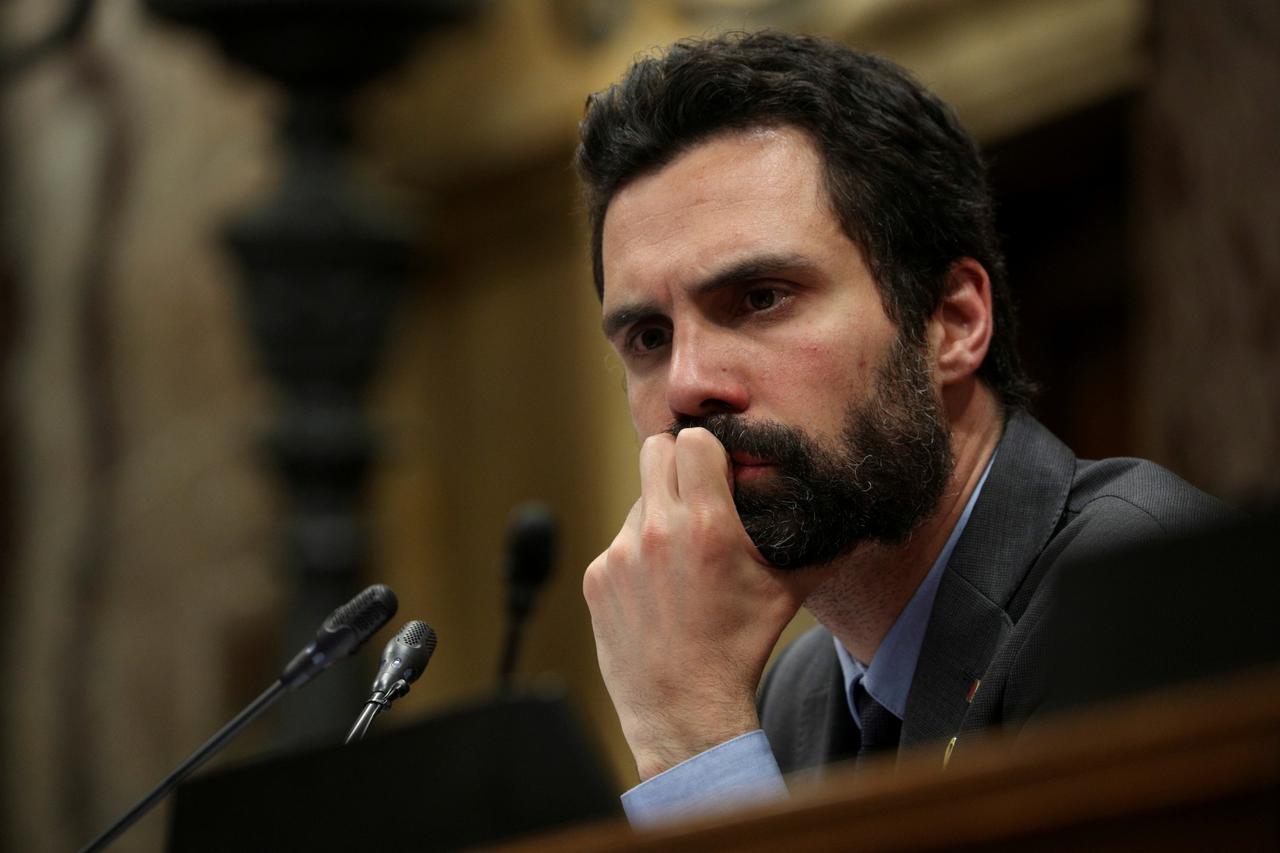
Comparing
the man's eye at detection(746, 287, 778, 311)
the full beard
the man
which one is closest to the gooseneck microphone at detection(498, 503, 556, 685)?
the man

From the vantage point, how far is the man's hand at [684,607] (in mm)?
1942

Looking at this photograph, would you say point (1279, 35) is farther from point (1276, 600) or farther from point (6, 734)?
point (6, 734)

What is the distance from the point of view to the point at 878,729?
2254 mm

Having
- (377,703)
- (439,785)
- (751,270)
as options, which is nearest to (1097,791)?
(439,785)

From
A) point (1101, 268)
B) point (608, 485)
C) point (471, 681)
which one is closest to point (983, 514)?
point (1101, 268)

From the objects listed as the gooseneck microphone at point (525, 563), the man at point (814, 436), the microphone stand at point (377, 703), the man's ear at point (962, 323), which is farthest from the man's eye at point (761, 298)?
the microphone stand at point (377, 703)

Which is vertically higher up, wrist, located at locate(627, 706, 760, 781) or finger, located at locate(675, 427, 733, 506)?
finger, located at locate(675, 427, 733, 506)

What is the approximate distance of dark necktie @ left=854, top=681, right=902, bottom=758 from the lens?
7.36 ft

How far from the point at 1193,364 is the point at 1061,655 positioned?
2.43 m

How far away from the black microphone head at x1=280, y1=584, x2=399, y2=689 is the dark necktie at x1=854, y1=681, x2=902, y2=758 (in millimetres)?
622

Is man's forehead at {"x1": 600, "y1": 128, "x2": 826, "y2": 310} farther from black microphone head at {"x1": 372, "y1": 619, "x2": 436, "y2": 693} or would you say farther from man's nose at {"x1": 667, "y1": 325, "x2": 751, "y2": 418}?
black microphone head at {"x1": 372, "y1": 619, "x2": 436, "y2": 693}

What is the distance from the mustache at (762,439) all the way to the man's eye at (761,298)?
0.15 metres

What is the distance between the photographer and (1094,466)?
216cm

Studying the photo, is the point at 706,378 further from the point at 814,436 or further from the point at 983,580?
the point at 983,580
